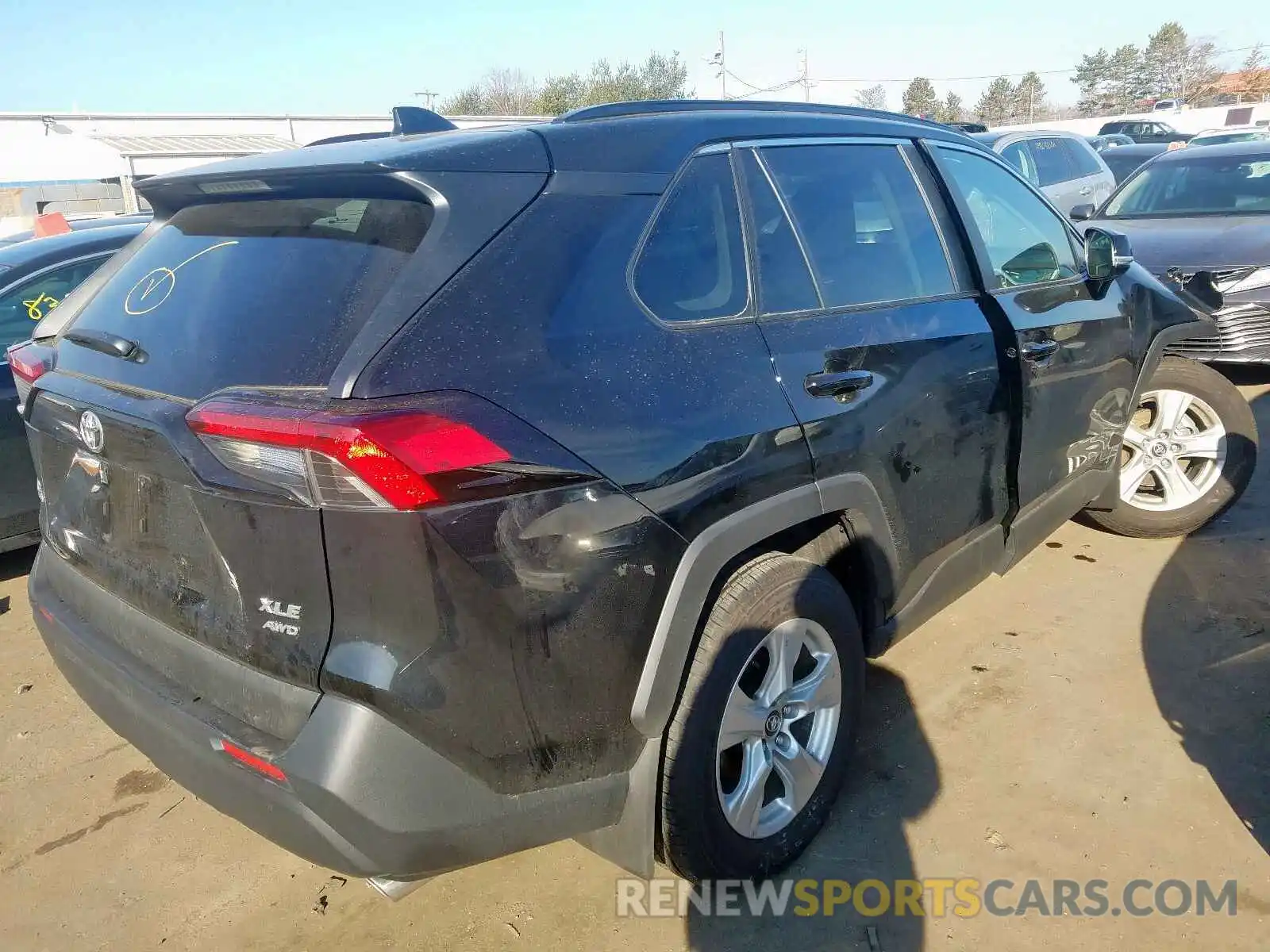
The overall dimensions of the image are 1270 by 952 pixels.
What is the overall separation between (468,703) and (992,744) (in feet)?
6.44

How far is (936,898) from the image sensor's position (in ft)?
8.06

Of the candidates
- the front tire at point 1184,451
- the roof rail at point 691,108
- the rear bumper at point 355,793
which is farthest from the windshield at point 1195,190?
the rear bumper at point 355,793

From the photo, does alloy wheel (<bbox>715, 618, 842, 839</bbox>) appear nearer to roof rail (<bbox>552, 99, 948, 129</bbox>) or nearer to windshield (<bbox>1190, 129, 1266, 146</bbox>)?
roof rail (<bbox>552, 99, 948, 129</bbox>)

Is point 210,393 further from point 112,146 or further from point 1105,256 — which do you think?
point 112,146

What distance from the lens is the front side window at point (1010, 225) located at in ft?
10.9

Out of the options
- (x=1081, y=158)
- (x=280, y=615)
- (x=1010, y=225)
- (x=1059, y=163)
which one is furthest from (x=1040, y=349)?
(x=1081, y=158)

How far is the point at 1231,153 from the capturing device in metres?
7.60

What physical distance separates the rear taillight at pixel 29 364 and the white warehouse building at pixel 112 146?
15849 millimetres

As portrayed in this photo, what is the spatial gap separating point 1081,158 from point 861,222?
33.2 ft

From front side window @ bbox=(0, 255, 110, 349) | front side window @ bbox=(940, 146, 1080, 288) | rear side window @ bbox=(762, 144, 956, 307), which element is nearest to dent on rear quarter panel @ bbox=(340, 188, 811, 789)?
rear side window @ bbox=(762, 144, 956, 307)

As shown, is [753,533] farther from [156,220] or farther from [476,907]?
[156,220]

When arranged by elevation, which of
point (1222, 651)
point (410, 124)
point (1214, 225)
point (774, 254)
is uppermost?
point (410, 124)

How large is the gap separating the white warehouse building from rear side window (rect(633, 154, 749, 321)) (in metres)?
16.8

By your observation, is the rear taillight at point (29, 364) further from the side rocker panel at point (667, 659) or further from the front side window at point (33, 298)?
the front side window at point (33, 298)
